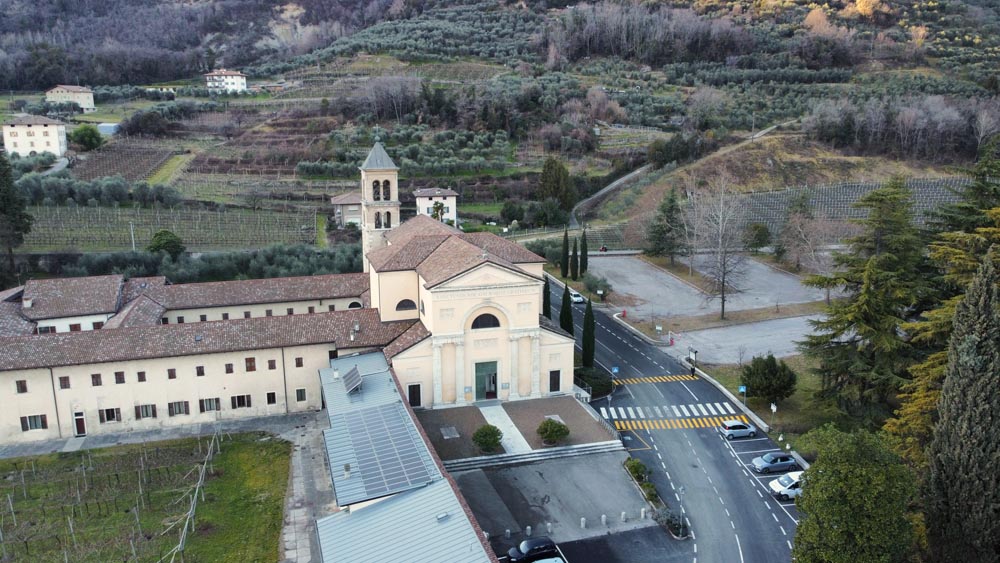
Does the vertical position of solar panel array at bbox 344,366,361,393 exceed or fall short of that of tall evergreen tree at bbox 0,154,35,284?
it falls short

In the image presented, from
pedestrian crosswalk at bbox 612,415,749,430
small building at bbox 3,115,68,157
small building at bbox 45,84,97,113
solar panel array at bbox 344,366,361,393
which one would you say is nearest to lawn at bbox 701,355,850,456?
pedestrian crosswalk at bbox 612,415,749,430

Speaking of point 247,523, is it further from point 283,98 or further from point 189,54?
point 189,54

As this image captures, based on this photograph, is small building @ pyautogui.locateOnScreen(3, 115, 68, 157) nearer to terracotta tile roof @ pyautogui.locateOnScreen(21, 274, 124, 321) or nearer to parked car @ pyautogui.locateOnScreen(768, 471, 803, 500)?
terracotta tile roof @ pyautogui.locateOnScreen(21, 274, 124, 321)

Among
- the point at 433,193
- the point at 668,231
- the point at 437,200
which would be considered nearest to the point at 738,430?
the point at 668,231

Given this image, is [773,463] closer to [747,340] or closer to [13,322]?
[747,340]

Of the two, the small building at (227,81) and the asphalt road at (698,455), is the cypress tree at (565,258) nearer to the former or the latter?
the asphalt road at (698,455)

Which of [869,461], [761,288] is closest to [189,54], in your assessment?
[761,288]
